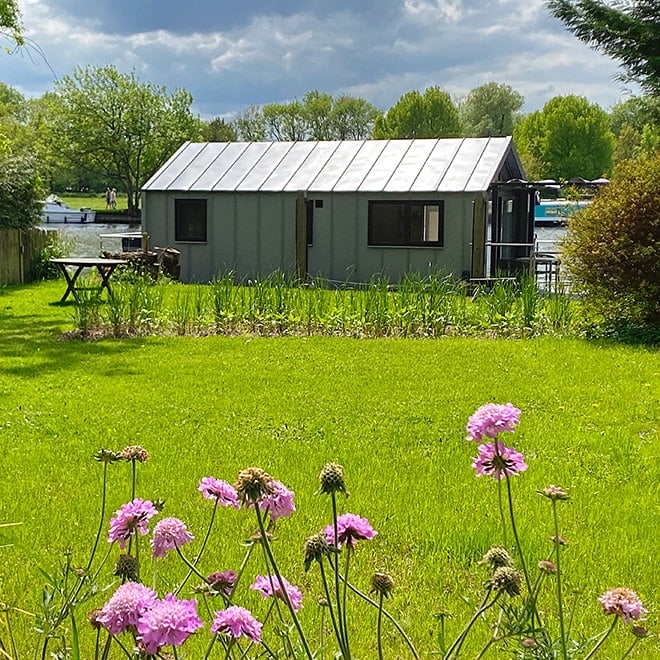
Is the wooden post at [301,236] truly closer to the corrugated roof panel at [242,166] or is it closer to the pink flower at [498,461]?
the corrugated roof panel at [242,166]

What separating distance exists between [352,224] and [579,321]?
842 cm

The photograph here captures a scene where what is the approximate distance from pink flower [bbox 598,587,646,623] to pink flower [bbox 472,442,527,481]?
0.31 m

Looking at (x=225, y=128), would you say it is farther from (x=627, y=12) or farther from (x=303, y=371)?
(x=303, y=371)

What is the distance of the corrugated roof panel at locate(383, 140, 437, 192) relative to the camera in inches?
729

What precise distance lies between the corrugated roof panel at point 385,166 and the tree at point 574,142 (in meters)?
45.1

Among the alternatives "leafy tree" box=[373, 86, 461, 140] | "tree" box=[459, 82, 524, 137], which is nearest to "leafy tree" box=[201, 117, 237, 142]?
"leafy tree" box=[373, 86, 461, 140]

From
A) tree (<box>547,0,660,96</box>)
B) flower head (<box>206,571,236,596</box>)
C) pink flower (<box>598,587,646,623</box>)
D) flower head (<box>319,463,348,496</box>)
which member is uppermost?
tree (<box>547,0,660,96</box>)

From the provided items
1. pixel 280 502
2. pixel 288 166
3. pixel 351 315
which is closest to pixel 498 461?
pixel 280 502

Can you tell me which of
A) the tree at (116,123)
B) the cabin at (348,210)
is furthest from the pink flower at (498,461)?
the tree at (116,123)

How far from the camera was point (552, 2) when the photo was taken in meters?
14.9

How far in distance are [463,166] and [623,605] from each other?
17688 millimetres

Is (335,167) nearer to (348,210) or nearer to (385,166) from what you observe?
(385,166)

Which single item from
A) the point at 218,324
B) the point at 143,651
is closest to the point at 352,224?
the point at 218,324

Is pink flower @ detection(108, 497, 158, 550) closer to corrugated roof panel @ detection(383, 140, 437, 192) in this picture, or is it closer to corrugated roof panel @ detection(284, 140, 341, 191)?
corrugated roof panel @ detection(383, 140, 437, 192)
